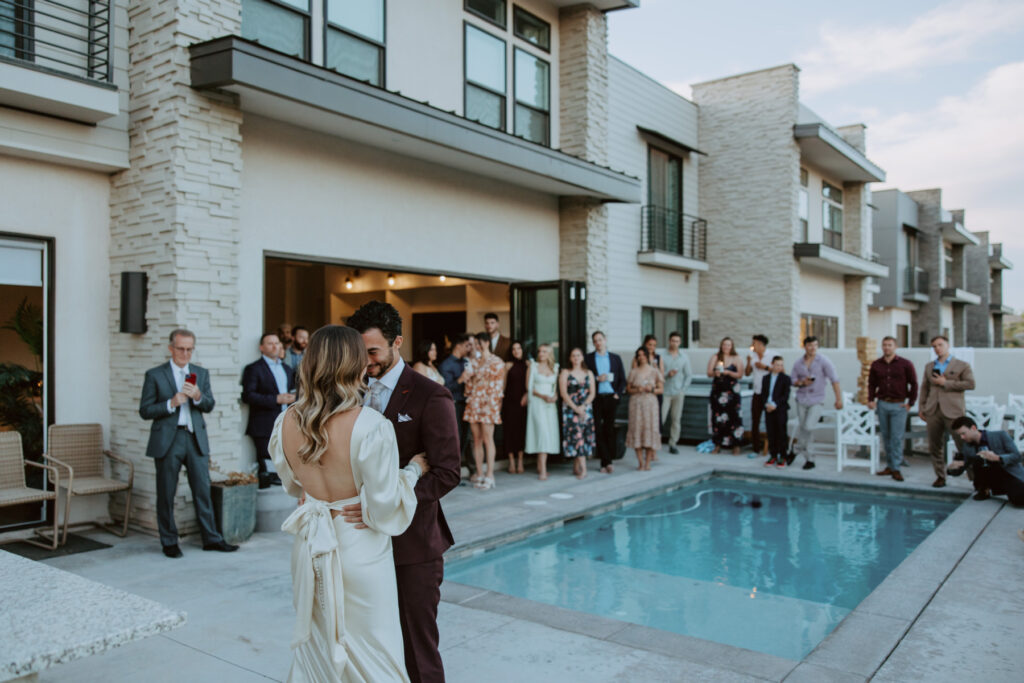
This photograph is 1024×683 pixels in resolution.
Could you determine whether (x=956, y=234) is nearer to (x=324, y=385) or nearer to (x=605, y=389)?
(x=605, y=389)

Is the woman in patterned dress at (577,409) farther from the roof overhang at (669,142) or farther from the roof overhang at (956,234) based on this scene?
the roof overhang at (956,234)

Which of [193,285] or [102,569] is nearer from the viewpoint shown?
[102,569]

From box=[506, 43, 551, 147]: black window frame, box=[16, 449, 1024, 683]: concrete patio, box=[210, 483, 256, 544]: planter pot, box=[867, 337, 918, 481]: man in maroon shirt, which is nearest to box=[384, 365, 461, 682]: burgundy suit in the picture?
box=[16, 449, 1024, 683]: concrete patio

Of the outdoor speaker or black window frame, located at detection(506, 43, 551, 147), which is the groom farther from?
black window frame, located at detection(506, 43, 551, 147)

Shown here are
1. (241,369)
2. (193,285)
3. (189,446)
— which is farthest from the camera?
(241,369)

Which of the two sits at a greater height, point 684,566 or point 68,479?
point 68,479

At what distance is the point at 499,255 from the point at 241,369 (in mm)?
4530

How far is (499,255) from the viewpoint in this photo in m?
10.7

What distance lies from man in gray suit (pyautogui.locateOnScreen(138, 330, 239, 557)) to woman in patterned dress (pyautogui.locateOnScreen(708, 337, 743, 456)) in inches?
326

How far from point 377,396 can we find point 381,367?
0.12m

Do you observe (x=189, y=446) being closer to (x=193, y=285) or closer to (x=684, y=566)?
(x=193, y=285)

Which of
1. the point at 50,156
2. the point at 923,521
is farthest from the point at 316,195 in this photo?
the point at 923,521

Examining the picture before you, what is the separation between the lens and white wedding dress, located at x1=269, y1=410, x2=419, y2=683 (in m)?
2.63

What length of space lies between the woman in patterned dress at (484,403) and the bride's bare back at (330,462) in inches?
243
